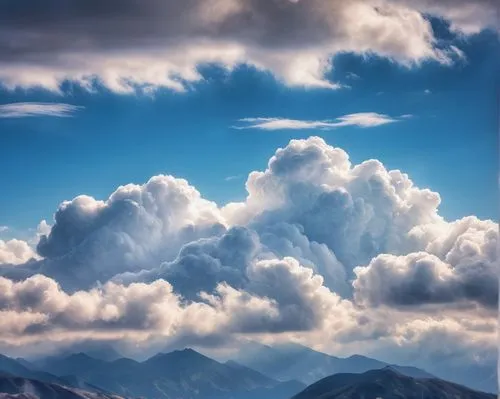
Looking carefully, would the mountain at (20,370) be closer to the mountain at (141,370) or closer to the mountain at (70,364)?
the mountain at (70,364)

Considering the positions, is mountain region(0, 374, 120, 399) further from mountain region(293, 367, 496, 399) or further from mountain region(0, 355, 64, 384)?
mountain region(293, 367, 496, 399)

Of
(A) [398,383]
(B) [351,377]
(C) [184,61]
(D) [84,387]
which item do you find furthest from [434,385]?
(C) [184,61]

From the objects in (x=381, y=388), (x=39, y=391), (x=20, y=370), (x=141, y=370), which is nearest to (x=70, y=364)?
(x=20, y=370)

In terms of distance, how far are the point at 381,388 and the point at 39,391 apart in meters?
68.5

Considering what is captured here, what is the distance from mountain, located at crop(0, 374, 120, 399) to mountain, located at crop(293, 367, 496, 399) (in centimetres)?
4103

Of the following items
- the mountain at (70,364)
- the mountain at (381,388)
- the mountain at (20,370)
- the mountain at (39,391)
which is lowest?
the mountain at (39,391)

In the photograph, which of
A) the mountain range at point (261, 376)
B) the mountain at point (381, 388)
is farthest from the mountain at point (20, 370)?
the mountain at point (381, 388)

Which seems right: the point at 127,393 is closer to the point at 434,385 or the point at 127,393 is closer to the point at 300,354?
the point at 434,385

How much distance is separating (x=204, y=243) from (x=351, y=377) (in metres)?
89.3

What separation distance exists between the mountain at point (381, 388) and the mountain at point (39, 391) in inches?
1615

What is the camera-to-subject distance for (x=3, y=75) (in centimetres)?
5453

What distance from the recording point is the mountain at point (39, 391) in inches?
5614

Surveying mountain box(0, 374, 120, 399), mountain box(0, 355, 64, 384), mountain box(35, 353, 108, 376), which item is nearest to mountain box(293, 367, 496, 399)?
mountain box(0, 374, 120, 399)

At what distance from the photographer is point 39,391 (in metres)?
151
